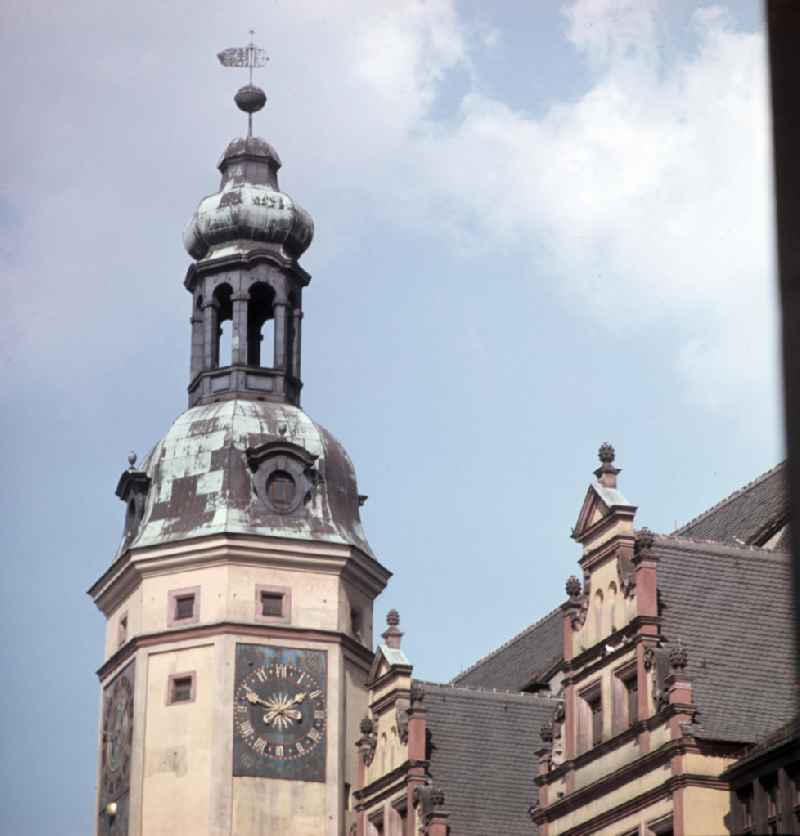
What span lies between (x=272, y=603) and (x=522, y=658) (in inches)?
262

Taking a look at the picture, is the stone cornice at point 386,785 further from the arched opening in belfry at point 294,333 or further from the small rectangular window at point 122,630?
the arched opening in belfry at point 294,333

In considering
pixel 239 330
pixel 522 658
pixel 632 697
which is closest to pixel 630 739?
pixel 632 697

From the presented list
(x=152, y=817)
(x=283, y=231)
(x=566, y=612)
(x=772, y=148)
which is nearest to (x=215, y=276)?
(x=283, y=231)

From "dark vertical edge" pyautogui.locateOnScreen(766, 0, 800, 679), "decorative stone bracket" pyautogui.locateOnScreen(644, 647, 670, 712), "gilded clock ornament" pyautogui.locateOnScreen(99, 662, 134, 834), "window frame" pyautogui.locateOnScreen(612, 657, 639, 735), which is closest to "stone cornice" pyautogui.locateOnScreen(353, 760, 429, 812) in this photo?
"window frame" pyautogui.locateOnScreen(612, 657, 639, 735)

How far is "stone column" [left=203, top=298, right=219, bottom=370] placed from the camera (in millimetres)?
50062

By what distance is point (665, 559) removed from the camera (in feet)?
94.4

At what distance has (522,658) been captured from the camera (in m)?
43.2

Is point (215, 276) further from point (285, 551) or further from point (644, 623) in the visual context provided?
point (644, 623)

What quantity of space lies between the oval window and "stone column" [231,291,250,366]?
439 cm

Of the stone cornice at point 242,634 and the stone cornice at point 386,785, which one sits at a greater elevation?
the stone cornice at point 242,634

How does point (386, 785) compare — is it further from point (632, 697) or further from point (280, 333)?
point (280, 333)

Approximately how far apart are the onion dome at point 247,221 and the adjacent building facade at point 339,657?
82 mm

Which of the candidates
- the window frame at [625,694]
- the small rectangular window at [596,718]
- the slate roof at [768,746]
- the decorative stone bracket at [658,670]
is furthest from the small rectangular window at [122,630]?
the slate roof at [768,746]

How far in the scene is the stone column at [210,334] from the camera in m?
50.1
